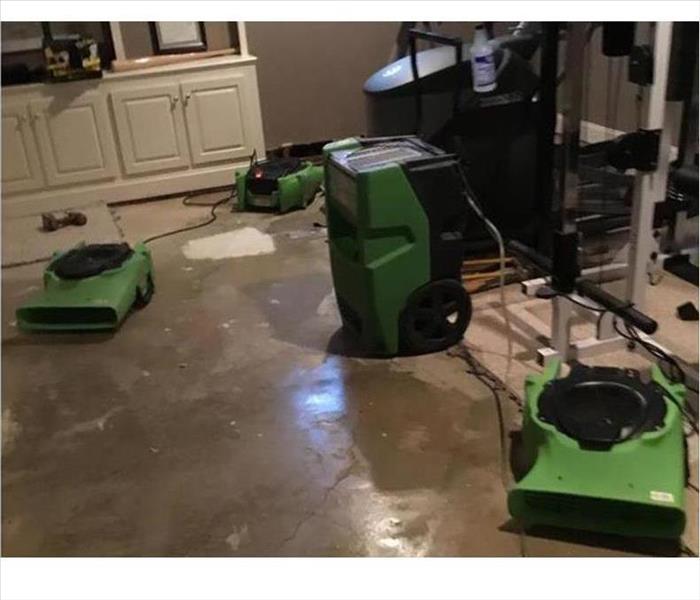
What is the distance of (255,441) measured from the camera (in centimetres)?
224

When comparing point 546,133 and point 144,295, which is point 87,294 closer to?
point 144,295

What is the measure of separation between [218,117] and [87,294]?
6.16ft

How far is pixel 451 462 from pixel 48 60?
3267mm

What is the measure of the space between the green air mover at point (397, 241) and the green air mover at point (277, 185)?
5.03ft

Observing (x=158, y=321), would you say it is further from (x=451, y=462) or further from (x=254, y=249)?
(x=451, y=462)

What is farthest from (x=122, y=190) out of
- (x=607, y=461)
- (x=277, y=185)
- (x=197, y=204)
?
(x=607, y=461)

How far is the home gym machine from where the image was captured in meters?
1.72

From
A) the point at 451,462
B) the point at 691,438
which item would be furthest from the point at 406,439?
the point at 691,438

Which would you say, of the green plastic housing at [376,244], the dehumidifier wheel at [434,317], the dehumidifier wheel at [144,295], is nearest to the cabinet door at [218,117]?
the dehumidifier wheel at [144,295]

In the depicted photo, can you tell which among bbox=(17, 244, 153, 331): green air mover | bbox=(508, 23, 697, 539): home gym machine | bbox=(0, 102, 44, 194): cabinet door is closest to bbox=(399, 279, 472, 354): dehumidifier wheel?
bbox=(508, 23, 697, 539): home gym machine

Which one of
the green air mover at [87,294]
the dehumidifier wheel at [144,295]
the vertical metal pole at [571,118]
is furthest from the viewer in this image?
the dehumidifier wheel at [144,295]

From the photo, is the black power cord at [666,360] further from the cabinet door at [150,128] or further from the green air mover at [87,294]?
the cabinet door at [150,128]

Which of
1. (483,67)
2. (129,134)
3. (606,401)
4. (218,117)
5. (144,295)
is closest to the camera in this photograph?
(606,401)

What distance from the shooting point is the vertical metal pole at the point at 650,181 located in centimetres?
207
